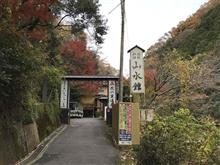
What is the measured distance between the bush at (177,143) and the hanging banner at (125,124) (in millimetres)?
474

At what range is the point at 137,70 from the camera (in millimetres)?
13766

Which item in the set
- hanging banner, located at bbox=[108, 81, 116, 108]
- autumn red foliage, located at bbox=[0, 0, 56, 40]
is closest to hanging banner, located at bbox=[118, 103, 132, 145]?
autumn red foliage, located at bbox=[0, 0, 56, 40]

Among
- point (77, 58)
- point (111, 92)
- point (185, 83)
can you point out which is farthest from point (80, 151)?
point (77, 58)

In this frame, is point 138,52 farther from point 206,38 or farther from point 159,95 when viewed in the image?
point 206,38

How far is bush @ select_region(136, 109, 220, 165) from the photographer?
12242 millimetres

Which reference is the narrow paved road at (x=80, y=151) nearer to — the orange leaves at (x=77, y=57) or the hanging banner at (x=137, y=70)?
the hanging banner at (x=137, y=70)

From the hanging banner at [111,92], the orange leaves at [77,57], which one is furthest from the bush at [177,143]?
the orange leaves at [77,57]

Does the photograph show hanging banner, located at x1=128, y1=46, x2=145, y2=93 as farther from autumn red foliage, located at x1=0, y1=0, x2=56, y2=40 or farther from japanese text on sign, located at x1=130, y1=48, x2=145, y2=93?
autumn red foliage, located at x1=0, y1=0, x2=56, y2=40

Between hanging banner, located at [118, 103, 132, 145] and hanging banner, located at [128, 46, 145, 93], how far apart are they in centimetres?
64

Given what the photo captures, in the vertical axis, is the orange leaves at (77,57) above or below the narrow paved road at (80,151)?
above

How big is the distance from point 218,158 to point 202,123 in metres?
1.56

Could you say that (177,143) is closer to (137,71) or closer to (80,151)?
(137,71)

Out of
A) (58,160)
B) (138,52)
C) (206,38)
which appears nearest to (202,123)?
(138,52)

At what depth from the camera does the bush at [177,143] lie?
12.2 m
